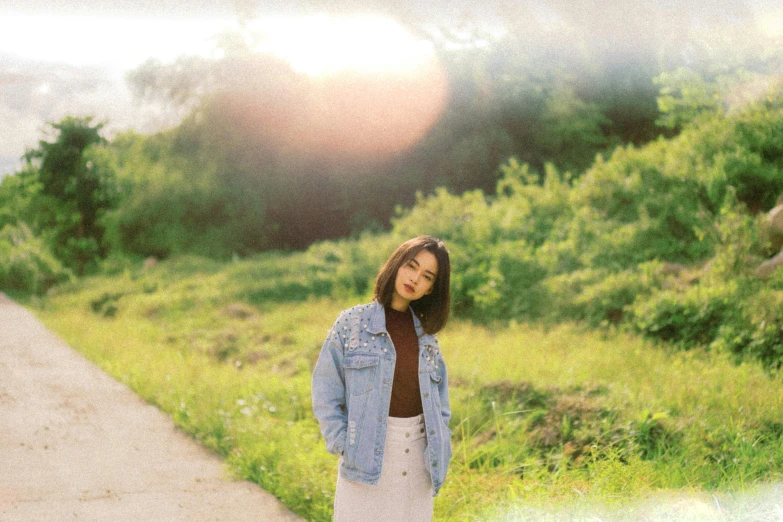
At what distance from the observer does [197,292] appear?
16969mm

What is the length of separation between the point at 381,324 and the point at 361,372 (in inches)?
8.4

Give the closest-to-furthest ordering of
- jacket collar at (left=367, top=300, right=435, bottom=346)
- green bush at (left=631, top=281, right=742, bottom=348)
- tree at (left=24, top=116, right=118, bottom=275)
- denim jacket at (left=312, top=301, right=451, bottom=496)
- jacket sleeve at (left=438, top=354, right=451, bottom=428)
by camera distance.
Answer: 1. denim jacket at (left=312, top=301, right=451, bottom=496)
2. jacket collar at (left=367, top=300, right=435, bottom=346)
3. jacket sleeve at (left=438, top=354, right=451, bottom=428)
4. green bush at (left=631, top=281, right=742, bottom=348)
5. tree at (left=24, top=116, right=118, bottom=275)

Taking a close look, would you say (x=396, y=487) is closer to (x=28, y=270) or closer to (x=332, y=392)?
(x=332, y=392)

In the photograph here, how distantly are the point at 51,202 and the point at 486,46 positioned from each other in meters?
17.3

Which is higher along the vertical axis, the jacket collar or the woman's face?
the woman's face

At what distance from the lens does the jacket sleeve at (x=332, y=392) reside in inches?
116

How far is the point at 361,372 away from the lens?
2977mm

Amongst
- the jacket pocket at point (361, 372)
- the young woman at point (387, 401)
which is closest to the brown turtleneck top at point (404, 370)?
the young woman at point (387, 401)

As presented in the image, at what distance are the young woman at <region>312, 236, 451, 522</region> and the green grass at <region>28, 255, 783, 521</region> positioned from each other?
3.73 ft

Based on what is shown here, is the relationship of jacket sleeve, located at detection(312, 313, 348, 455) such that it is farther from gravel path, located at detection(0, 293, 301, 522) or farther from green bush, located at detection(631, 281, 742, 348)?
green bush, located at detection(631, 281, 742, 348)

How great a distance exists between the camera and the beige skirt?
297cm

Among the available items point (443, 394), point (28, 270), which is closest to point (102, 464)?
point (443, 394)

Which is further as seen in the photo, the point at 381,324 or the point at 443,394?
the point at 443,394

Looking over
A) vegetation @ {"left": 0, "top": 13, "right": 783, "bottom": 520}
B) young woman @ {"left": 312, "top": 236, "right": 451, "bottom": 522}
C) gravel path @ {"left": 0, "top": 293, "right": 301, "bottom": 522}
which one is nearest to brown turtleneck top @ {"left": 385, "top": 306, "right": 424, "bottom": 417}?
young woman @ {"left": 312, "top": 236, "right": 451, "bottom": 522}
